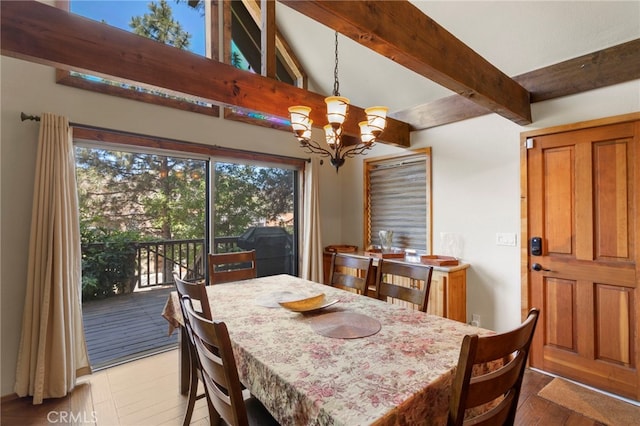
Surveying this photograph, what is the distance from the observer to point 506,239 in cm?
287

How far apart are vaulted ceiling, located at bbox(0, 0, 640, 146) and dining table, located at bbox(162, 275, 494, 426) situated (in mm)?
1449

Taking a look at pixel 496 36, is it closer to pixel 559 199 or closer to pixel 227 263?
pixel 559 199

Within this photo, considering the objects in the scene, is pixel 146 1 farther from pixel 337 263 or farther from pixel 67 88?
pixel 337 263

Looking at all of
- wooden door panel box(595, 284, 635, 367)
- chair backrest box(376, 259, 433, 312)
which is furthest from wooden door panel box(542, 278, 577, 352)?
chair backrest box(376, 259, 433, 312)

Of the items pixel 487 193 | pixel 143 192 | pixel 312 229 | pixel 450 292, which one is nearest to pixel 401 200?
pixel 487 193

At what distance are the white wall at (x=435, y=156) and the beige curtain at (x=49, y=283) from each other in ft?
0.50

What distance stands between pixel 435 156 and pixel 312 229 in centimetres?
178

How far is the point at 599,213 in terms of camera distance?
7.79 feet

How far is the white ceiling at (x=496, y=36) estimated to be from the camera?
7.39 ft

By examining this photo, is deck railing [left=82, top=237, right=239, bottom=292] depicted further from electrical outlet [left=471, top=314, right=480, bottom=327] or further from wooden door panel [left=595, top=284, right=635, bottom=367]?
wooden door panel [left=595, top=284, right=635, bottom=367]

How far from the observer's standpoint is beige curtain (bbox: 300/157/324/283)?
4008 mm

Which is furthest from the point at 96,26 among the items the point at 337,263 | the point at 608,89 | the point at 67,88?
the point at 608,89

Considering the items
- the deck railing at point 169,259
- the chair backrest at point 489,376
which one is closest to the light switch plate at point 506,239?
the chair backrest at point 489,376

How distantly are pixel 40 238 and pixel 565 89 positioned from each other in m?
4.35
